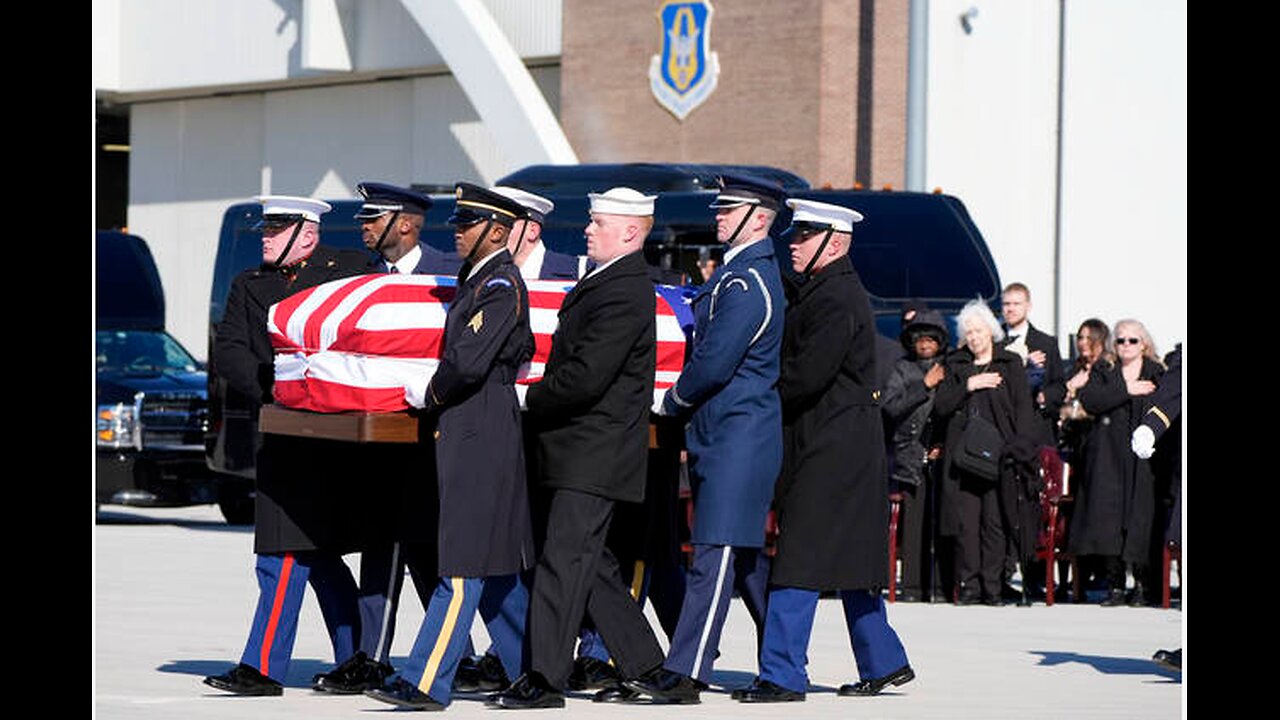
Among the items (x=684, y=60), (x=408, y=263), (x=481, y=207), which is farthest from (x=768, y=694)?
(x=684, y=60)

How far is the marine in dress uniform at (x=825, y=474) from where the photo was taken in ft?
36.0

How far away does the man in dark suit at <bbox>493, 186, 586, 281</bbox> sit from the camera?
11.0 m

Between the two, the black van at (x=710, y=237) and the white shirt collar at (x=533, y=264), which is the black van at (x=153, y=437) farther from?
the white shirt collar at (x=533, y=264)

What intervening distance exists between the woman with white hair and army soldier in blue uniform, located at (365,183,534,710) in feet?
21.5

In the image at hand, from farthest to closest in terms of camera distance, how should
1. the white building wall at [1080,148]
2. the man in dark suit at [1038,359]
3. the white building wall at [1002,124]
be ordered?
the white building wall at [1080,148], the white building wall at [1002,124], the man in dark suit at [1038,359]

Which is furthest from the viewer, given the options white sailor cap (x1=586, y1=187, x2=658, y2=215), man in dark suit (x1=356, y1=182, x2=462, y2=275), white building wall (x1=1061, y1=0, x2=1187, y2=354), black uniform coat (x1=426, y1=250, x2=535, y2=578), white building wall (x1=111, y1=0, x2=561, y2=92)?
white building wall (x1=111, y1=0, x2=561, y2=92)

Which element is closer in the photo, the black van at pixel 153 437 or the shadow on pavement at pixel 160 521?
the black van at pixel 153 437

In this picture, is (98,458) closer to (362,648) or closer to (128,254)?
(128,254)

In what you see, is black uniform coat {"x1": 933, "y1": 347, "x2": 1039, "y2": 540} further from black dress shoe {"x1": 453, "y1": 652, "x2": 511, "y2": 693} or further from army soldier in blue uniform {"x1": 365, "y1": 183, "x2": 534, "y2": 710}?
army soldier in blue uniform {"x1": 365, "y1": 183, "x2": 534, "y2": 710}

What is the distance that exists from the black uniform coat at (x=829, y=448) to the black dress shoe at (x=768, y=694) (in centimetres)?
41

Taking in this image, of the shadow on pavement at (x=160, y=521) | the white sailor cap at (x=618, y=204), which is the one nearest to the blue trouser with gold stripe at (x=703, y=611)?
the white sailor cap at (x=618, y=204)

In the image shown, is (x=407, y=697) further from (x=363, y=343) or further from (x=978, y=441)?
(x=978, y=441)

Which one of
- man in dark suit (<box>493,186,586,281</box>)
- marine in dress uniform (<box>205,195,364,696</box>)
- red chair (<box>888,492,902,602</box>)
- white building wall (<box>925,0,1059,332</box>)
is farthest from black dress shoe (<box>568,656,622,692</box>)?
white building wall (<box>925,0,1059,332</box>)

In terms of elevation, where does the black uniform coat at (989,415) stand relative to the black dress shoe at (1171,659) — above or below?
above
